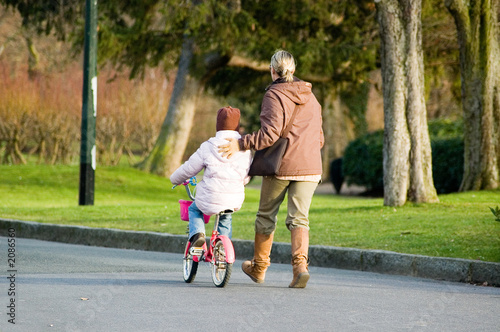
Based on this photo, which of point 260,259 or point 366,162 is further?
point 366,162

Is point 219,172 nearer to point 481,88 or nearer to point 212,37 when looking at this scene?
point 481,88

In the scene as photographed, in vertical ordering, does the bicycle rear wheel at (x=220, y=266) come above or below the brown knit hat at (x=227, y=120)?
below

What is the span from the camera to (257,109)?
36594mm

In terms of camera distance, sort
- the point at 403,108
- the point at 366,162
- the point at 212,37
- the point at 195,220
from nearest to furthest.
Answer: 1. the point at 195,220
2. the point at 403,108
3. the point at 212,37
4. the point at 366,162

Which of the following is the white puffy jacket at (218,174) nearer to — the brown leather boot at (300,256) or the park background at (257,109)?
the brown leather boot at (300,256)

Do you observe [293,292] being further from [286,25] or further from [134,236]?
[286,25]

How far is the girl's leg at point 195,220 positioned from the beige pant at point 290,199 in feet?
1.73

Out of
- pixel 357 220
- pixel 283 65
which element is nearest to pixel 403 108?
pixel 357 220

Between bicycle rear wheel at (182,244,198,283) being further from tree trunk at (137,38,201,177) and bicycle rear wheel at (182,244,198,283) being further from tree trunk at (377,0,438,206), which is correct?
tree trunk at (137,38,201,177)

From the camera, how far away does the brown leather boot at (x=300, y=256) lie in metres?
7.28

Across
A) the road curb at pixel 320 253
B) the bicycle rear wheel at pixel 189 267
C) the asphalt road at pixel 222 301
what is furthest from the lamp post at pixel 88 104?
the bicycle rear wheel at pixel 189 267

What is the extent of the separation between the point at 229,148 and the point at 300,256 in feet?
3.65

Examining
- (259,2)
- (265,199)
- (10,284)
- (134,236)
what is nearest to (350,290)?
(265,199)

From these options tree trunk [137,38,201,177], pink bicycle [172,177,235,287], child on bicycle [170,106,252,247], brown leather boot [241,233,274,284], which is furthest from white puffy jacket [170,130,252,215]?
tree trunk [137,38,201,177]
